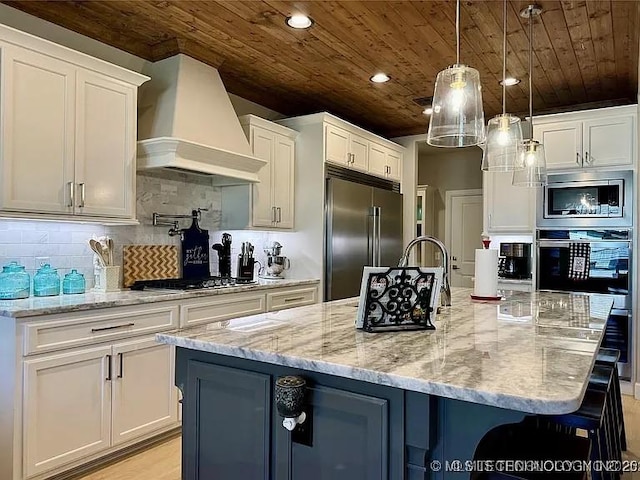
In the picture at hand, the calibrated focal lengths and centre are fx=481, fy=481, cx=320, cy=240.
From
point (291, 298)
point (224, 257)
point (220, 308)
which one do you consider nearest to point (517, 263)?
point (291, 298)

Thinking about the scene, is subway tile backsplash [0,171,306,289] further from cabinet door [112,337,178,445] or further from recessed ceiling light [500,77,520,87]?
recessed ceiling light [500,77,520,87]

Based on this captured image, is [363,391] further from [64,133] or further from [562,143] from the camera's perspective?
[562,143]

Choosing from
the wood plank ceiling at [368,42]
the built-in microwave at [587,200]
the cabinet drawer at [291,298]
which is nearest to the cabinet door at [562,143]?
the built-in microwave at [587,200]

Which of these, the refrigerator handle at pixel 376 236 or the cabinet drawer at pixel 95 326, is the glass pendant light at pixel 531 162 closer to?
the refrigerator handle at pixel 376 236

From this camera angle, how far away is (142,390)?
9.41 ft

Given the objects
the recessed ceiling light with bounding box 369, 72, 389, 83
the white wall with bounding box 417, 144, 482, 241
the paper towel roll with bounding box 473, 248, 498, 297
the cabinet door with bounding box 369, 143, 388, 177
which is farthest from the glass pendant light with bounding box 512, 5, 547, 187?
the white wall with bounding box 417, 144, 482, 241

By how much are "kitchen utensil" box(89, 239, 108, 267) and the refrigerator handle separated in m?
2.66

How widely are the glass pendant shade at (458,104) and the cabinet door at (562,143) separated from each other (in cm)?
269

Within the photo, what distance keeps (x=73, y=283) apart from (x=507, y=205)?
12.7ft

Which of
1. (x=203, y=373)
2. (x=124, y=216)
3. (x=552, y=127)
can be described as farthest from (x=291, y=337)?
(x=552, y=127)

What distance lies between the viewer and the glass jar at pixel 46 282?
2.79 meters

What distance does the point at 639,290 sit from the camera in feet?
12.9

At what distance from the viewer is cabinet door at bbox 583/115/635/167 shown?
4039mm

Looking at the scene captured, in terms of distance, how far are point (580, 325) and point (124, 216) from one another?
2.61 metres
